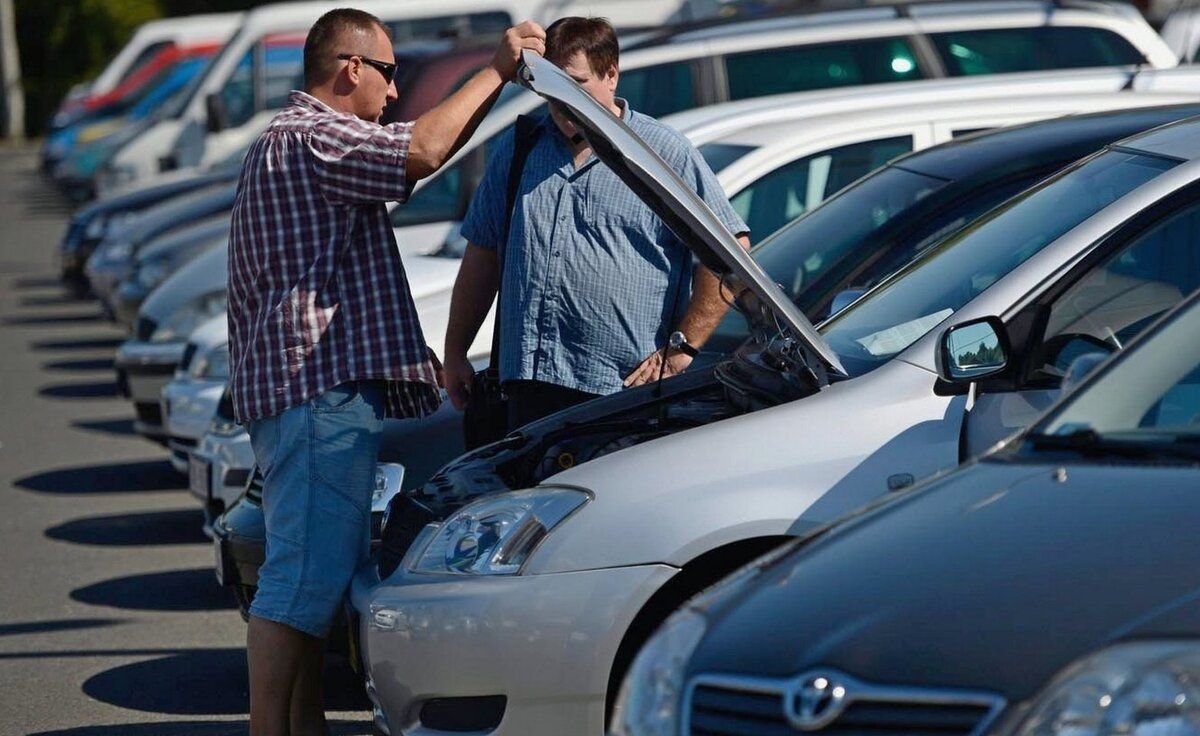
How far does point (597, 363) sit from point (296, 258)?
1024 millimetres

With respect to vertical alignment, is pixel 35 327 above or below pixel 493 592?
below

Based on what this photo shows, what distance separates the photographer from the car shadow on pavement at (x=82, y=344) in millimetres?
15617

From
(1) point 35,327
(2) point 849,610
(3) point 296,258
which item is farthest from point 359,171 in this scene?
(1) point 35,327

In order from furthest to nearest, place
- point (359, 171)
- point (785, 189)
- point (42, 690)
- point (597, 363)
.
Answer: point (785, 189) → point (42, 690) → point (597, 363) → point (359, 171)

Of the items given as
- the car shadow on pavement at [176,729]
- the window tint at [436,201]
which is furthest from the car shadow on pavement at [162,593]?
the window tint at [436,201]

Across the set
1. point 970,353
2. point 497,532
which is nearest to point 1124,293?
point 970,353

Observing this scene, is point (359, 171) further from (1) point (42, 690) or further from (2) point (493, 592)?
(1) point (42, 690)

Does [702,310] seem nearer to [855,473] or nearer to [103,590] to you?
[855,473]

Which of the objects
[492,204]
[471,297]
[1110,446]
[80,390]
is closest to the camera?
[1110,446]

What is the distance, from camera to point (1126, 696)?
2475 mm

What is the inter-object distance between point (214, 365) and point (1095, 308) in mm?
5085

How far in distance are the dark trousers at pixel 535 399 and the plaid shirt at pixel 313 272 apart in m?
0.72

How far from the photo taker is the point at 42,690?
6062 mm

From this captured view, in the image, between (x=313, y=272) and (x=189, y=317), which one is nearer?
(x=313, y=272)
